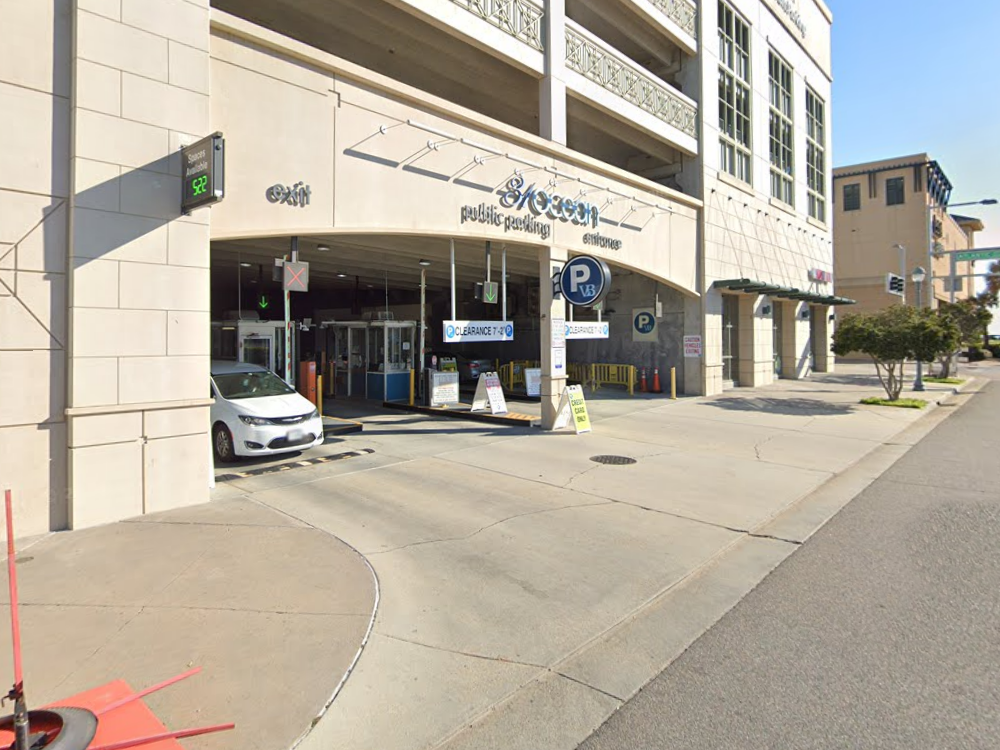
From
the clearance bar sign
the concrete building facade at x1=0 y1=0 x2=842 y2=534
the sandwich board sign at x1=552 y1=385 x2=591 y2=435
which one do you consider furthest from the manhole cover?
the clearance bar sign

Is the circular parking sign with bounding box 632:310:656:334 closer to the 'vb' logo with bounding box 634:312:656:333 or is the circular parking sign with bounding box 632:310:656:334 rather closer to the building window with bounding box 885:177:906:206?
the 'vb' logo with bounding box 634:312:656:333

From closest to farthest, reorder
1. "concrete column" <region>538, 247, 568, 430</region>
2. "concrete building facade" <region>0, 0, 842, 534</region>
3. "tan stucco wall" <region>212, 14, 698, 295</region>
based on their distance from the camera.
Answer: "concrete building facade" <region>0, 0, 842, 534</region>
"tan stucco wall" <region>212, 14, 698, 295</region>
"concrete column" <region>538, 247, 568, 430</region>

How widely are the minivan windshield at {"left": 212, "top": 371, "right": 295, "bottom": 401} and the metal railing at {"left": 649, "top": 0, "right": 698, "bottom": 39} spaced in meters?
14.9

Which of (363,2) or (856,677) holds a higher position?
(363,2)

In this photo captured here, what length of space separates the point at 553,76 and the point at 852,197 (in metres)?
49.8

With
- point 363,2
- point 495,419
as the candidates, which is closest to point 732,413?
point 495,419

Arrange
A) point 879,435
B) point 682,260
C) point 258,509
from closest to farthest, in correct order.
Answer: point 258,509 → point 879,435 → point 682,260

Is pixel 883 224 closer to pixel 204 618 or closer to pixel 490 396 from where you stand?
pixel 490 396

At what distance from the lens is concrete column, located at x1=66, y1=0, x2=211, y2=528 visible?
617 centimetres

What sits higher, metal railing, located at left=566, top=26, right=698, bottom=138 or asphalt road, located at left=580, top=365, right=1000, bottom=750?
metal railing, located at left=566, top=26, right=698, bottom=138

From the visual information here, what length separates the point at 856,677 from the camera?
3.54 m

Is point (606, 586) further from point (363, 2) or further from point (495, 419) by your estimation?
point (363, 2)

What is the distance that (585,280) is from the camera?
12.0 meters

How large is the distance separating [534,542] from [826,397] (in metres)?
16.8
